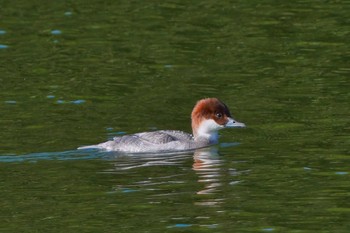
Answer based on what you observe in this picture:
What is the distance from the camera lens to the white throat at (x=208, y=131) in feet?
81.1

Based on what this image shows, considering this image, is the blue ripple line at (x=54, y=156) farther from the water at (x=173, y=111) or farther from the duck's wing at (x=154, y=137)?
the duck's wing at (x=154, y=137)

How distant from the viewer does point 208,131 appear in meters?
24.9

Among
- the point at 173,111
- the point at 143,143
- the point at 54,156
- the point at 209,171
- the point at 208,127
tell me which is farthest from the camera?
the point at 173,111

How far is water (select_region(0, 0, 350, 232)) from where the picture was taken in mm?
18906

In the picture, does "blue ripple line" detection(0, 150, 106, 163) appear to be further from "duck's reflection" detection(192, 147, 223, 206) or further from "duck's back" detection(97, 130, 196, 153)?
"duck's reflection" detection(192, 147, 223, 206)

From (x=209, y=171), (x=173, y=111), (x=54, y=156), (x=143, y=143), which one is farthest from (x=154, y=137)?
(x=173, y=111)

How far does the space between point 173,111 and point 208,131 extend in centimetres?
191

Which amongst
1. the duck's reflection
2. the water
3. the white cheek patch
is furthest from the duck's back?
the white cheek patch

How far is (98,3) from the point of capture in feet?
119

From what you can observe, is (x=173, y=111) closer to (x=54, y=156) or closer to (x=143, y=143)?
(x=143, y=143)

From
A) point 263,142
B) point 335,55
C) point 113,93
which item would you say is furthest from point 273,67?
point 263,142

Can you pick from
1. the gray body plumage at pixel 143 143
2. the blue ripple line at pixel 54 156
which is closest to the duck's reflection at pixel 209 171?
the gray body plumage at pixel 143 143

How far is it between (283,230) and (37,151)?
7077 mm

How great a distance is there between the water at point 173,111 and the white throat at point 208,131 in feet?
0.85
